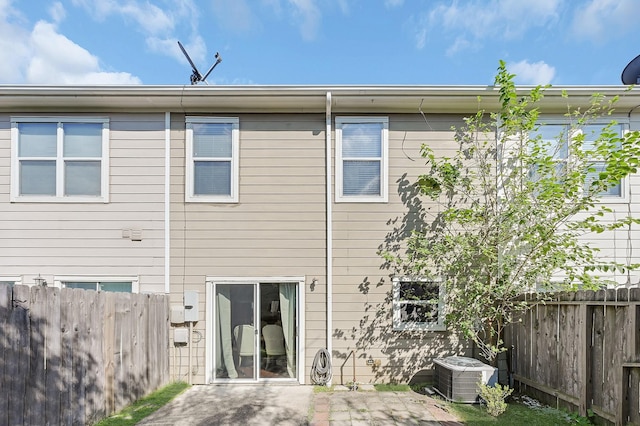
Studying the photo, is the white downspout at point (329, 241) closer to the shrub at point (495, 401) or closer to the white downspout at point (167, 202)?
the shrub at point (495, 401)

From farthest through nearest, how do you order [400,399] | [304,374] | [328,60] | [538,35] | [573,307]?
[328,60]
[538,35]
[304,374]
[400,399]
[573,307]

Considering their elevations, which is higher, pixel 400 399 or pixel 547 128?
pixel 547 128

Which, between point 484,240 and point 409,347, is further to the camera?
point 409,347

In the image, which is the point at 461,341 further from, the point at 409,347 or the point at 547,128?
the point at 547,128

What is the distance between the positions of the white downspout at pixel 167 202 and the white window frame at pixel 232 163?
308 mm

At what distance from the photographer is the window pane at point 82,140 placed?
622cm

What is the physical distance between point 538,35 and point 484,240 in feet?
18.3

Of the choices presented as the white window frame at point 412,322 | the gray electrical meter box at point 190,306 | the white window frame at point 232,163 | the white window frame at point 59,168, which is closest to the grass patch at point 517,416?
the white window frame at point 412,322

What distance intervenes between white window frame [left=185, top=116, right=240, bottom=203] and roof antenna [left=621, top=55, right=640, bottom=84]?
25.2 ft

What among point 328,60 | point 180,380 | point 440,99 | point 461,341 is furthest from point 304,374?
point 328,60

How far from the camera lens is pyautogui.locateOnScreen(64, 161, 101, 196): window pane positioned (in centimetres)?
620

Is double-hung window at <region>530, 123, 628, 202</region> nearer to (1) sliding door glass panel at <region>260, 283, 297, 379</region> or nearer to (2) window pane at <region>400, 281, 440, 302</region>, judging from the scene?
(2) window pane at <region>400, 281, 440, 302</region>

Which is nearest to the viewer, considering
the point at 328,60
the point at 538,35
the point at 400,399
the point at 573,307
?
the point at 573,307

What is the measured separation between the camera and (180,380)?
6.07m
